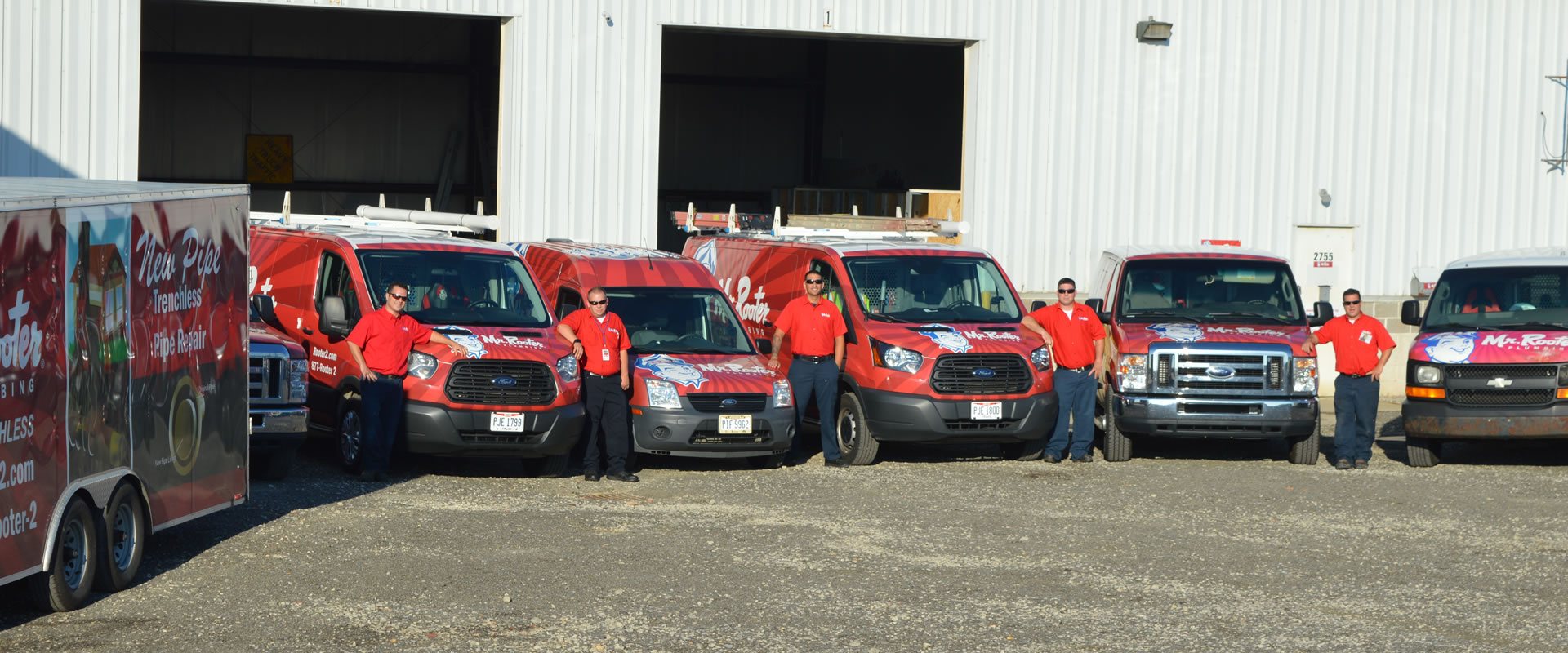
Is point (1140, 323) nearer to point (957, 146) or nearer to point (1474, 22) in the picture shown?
point (1474, 22)

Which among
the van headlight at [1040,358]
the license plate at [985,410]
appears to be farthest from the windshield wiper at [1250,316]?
the license plate at [985,410]

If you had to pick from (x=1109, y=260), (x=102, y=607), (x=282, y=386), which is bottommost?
(x=102, y=607)

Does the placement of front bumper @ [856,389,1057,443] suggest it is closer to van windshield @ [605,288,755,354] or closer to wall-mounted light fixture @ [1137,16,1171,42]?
van windshield @ [605,288,755,354]

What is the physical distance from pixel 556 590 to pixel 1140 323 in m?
7.84

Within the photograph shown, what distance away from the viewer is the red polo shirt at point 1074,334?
15.7m

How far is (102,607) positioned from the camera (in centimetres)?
909

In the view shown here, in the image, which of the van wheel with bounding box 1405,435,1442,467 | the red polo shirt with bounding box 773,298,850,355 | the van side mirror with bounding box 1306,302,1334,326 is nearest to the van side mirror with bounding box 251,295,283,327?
the red polo shirt with bounding box 773,298,850,355

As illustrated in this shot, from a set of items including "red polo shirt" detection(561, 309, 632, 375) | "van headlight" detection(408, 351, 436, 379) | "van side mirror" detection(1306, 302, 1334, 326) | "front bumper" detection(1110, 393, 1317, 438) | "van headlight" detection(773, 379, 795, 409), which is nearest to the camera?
"van headlight" detection(408, 351, 436, 379)

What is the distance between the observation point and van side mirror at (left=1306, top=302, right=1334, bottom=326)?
16.1m

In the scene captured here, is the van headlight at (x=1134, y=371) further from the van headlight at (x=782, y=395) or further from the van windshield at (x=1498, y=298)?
the van headlight at (x=782, y=395)

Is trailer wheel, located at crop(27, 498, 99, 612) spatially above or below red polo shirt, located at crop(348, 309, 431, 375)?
below

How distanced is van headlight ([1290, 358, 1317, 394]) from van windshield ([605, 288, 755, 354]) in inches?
183

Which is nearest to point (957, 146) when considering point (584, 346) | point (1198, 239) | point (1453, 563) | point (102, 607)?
point (1198, 239)

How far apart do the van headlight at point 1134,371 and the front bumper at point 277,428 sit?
22.4 ft
